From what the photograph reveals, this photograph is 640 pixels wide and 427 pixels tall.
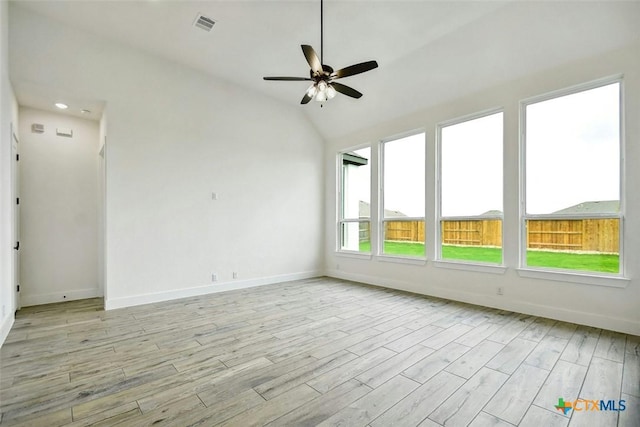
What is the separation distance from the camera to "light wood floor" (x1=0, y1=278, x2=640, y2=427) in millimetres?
1901

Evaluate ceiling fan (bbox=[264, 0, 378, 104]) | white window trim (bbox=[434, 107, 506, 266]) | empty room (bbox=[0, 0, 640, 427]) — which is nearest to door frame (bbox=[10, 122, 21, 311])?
empty room (bbox=[0, 0, 640, 427])

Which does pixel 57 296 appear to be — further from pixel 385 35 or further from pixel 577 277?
pixel 577 277

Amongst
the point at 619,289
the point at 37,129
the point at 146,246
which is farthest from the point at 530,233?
the point at 37,129

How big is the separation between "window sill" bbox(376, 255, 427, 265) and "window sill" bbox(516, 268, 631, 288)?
4.66ft

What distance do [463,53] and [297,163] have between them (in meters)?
3.58

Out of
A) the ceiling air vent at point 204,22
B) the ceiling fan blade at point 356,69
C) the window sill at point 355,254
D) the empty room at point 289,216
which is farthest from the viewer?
the window sill at point 355,254

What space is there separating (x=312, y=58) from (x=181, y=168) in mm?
3032

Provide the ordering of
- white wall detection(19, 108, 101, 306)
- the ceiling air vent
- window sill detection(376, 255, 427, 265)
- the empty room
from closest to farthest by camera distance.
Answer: the empty room, the ceiling air vent, white wall detection(19, 108, 101, 306), window sill detection(376, 255, 427, 265)

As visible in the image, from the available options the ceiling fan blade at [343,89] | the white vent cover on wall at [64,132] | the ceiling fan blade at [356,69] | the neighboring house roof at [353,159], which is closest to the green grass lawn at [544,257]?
the neighboring house roof at [353,159]

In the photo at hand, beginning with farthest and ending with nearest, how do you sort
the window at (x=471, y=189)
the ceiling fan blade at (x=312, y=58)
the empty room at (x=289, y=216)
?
the window at (x=471, y=189) < the ceiling fan blade at (x=312, y=58) < the empty room at (x=289, y=216)

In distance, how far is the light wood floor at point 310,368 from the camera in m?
1.90

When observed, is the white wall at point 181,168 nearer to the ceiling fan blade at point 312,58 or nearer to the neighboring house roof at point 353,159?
the neighboring house roof at point 353,159

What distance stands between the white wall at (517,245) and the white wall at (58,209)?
4826 mm

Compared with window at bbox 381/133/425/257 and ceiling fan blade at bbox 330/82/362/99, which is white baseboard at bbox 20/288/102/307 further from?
window at bbox 381/133/425/257
